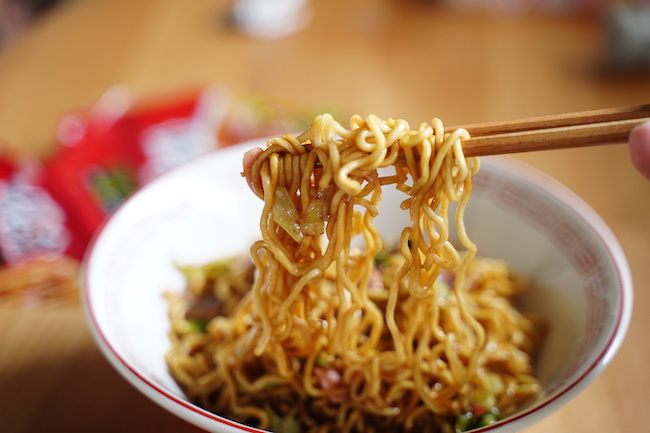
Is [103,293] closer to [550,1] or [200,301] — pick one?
[200,301]

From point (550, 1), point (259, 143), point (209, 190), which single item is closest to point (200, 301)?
point (209, 190)

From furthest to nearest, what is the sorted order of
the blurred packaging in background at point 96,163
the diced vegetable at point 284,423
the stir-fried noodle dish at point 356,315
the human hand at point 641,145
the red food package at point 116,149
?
the red food package at point 116,149 → the blurred packaging in background at point 96,163 → the diced vegetable at point 284,423 → the stir-fried noodle dish at point 356,315 → the human hand at point 641,145

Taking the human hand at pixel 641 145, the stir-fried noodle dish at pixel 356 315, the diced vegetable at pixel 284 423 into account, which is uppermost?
the human hand at pixel 641 145

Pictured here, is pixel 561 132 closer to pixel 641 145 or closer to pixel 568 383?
pixel 641 145

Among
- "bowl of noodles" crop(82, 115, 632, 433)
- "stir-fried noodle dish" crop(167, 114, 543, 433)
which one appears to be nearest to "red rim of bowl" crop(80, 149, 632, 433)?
"bowl of noodles" crop(82, 115, 632, 433)

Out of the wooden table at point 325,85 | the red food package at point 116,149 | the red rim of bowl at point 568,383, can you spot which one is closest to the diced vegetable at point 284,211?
the red rim of bowl at point 568,383

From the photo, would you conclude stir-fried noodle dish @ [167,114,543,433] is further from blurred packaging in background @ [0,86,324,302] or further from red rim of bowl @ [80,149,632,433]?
blurred packaging in background @ [0,86,324,302]

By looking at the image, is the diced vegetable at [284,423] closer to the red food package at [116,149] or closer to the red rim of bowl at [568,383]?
the red rim of bowl at [568,383]
